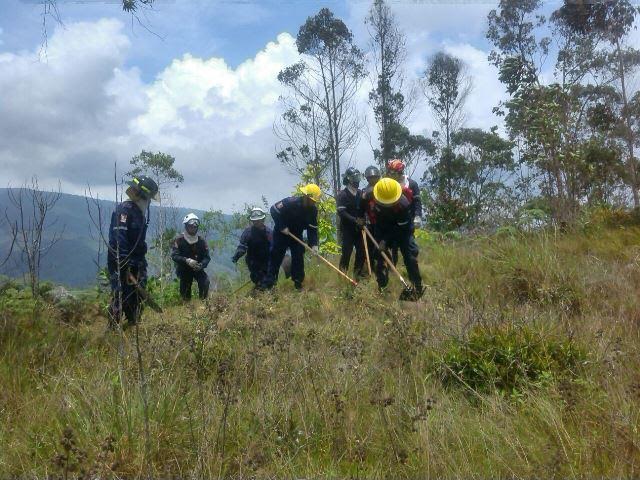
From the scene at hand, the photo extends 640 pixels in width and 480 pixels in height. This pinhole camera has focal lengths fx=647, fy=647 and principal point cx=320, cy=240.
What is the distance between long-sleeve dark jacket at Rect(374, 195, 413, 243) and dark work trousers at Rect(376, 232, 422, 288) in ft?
0.12

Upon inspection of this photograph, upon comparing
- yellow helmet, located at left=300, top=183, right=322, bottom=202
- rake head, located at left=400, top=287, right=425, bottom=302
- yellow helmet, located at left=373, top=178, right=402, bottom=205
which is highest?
yellow helmet, located at left=300, top=183, right=322, bottom=202

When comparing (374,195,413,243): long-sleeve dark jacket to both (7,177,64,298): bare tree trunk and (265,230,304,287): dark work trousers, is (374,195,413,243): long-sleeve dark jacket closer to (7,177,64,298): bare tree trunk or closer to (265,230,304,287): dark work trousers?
(265,230,304,287): dark work trousers

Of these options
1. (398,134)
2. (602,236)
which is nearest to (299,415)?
(602,236)

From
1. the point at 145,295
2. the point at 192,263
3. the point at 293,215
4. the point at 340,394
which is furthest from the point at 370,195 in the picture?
the point at 340,394

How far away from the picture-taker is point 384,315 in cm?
557

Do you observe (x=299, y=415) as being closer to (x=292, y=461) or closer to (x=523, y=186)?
(x=292, y=461)

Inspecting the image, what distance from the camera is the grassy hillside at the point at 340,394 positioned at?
293 cm

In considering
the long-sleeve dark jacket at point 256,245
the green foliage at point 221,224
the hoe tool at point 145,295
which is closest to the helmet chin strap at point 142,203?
the hoe tool at point 145,295

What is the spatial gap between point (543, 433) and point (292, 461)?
1226 mm

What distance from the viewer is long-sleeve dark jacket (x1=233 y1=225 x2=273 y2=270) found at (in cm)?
912

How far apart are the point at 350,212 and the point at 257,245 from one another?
1.58 meters

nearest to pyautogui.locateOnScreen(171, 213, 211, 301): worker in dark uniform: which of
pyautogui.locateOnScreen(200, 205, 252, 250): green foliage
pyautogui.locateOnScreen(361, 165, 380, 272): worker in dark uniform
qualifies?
pyautogui.locateOnScreen(361, 165, 380, 272): worker in dark uniform

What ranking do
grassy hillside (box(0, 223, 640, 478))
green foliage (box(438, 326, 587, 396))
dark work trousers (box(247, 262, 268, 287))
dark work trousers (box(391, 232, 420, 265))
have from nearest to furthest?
1. grassy hillside (box(0, 223, 640, 478))
2. green foliage (box(438, 326, 587, 396))
3. dark work trousers (box(391, 232, 420, 265))
4. dark work trousers (box(247, 262, 268, 287))

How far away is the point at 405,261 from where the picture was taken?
723 centimetres
